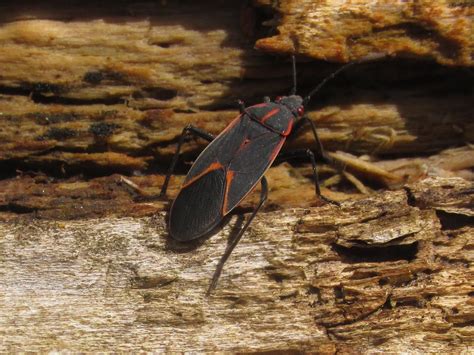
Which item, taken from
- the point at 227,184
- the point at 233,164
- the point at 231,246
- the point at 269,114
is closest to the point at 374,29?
the point at 269,114

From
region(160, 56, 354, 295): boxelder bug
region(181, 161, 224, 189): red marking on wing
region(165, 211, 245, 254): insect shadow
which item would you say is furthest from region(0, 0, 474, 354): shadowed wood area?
region(181, 161, 224, 189): red marking on wing

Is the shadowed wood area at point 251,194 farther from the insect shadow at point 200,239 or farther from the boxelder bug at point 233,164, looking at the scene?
the boxelder bug at point 233,164

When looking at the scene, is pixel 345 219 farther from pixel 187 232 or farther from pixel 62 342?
pixel 62 342

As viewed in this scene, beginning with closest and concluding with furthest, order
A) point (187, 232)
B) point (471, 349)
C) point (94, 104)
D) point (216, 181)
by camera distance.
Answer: point (471, 349), point (187, 232), point (216, 181), point (94, 104)

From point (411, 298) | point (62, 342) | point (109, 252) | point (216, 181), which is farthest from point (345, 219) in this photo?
point (62, 342)

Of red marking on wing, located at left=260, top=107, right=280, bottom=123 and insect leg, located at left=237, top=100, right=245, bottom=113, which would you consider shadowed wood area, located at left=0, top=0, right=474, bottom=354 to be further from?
red marking on wing, located at left=260, top=107, right=280, bottom=123

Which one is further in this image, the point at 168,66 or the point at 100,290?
the point at 168,66
